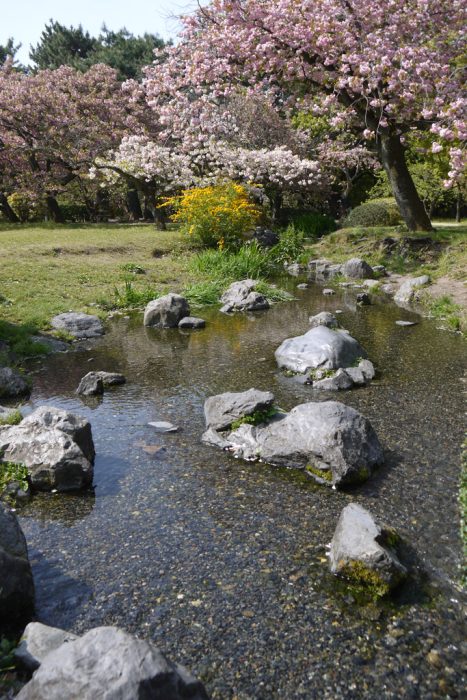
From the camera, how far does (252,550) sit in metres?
5.11

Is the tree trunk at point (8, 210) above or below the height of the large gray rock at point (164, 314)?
above

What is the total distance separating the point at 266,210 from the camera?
3184cm

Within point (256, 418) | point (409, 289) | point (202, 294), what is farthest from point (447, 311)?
point (256, 418)

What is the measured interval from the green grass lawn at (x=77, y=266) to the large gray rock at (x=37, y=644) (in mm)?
10487

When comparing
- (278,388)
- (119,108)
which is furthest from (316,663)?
(119,108)

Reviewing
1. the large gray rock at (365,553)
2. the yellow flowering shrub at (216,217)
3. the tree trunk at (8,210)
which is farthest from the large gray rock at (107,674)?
the tree trunk at (8,210)

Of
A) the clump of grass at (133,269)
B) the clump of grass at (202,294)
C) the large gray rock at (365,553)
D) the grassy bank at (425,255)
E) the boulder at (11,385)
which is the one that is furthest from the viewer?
the clump of grass at (133,269)

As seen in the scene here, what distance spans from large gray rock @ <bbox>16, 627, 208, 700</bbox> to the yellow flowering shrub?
20508 mm

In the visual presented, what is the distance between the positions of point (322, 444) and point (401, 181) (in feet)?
59.0

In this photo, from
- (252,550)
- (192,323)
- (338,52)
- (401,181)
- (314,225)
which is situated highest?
(338,52)

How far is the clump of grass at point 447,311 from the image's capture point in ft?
42.2

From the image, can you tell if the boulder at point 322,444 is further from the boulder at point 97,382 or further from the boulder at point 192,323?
the boulder at point 192,323

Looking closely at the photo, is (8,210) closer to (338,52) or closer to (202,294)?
(202,294)

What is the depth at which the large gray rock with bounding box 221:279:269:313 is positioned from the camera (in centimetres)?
1627
